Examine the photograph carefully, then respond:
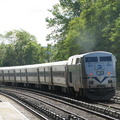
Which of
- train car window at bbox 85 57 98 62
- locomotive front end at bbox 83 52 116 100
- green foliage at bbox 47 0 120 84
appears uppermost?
green foliage at bbox 47 0 120 84

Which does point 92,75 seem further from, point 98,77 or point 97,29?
point 97,29

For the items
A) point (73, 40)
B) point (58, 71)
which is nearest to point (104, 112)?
point (58, 71)

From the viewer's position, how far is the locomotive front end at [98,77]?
72.5 feet

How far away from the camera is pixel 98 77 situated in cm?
2212

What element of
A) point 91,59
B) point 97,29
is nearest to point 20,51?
point 97,29

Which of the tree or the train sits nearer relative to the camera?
the train

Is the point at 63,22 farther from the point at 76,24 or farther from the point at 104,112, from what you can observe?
the point at 104,112

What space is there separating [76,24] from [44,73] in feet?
40.2

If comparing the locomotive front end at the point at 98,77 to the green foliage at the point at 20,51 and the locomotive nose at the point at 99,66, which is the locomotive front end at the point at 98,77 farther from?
the green foliage at the point at 20,51

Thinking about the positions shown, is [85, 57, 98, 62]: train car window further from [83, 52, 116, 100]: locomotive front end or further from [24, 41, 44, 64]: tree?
[24, 41, 44, 64]: tree

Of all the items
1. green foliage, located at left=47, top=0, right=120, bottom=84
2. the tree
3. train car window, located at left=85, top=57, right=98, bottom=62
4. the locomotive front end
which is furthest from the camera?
the tree

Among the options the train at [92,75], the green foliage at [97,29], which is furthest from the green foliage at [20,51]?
the train at [92,75]

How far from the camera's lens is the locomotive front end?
2209cm

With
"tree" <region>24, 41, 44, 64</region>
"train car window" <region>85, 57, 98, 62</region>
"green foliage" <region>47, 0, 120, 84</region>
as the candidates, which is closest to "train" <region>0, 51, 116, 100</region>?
"train car window" <region>85, 57, 98, 62</region>
